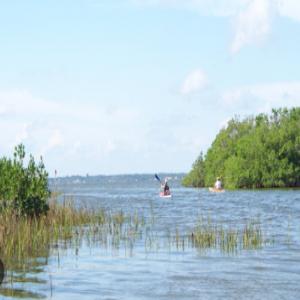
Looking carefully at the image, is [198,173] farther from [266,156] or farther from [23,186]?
[23,186]

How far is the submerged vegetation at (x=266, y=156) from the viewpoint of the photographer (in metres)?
102

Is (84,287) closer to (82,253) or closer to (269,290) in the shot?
(269,290)

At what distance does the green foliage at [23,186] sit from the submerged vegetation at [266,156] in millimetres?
73206

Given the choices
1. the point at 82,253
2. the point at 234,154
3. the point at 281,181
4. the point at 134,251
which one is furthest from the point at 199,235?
the point at 234,154

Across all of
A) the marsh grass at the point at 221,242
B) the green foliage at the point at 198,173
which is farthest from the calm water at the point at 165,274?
the green foliage at the point at 198,173

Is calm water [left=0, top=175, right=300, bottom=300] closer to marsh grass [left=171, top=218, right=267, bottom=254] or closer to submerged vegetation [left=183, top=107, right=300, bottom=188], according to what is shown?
marsh grass [left=171, top=218, right=267, bottom=254]

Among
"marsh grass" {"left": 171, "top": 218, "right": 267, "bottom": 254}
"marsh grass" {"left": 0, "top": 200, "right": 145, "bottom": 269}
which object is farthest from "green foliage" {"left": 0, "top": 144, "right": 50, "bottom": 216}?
"marsh grass" {"left": 171, "top": 218, "right": 267, "bottom": 254}

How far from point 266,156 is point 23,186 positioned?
76.5 metres

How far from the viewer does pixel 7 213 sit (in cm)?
2466

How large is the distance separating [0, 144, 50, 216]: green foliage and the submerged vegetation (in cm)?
7321

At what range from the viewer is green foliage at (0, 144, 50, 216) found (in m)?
29.6

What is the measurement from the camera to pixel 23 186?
30203mm

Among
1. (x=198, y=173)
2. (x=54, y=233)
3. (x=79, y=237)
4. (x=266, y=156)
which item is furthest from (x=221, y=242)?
(x=198, y=173)

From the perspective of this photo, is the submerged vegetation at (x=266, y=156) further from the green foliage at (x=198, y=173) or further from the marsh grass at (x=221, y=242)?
the marsh grass at (x=221, y=242)
